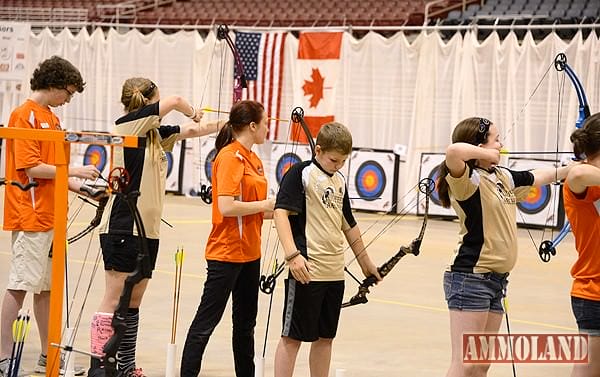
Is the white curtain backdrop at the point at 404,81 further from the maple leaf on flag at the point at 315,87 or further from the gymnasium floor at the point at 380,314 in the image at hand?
the gymnasium floor at the point at 380,314

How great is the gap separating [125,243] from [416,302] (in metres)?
3.45

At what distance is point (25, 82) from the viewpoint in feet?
55.9

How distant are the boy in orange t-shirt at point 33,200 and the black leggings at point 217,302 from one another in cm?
80

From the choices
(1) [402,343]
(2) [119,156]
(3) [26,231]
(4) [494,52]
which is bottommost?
(1) [402,343]

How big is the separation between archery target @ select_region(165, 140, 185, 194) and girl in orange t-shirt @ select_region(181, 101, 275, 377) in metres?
11.3

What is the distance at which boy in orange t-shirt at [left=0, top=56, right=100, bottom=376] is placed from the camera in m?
4.57

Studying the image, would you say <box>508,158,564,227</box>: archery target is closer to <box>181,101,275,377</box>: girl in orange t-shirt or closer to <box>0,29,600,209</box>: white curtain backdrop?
<box>0,29,600,209</box>: white curtain backdrop

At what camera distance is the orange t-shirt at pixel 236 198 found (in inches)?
167

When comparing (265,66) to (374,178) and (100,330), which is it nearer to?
(374,178)

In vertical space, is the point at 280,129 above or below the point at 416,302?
above

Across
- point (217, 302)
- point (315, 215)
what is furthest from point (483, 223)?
point (217, 302)

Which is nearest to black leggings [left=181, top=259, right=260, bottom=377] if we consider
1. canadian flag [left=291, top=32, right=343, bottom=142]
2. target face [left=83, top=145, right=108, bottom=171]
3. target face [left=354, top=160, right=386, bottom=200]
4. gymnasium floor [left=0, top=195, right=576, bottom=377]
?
gymnasium floor [left=0, top=195, right=576, bottom=377]

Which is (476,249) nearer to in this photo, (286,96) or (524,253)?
(524,253)

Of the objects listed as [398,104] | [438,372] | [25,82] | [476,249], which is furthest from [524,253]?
[25,82]
